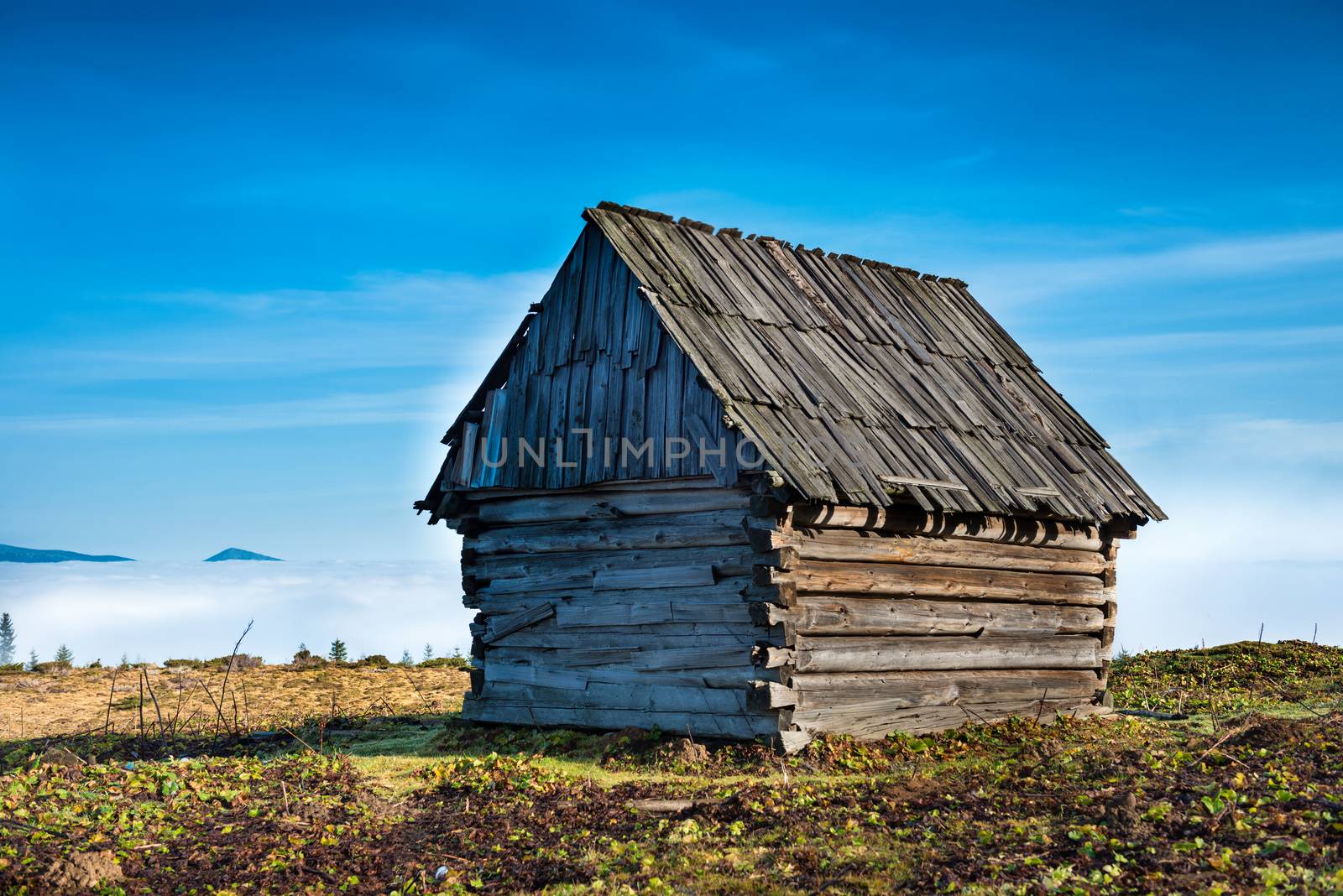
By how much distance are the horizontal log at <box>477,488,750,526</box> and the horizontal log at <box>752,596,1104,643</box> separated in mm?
1350

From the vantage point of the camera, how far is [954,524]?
1499 cm

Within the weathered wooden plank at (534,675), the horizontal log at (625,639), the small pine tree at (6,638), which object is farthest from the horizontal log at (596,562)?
the small pine tree at (6,638)

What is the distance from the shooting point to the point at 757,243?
18.7 meters

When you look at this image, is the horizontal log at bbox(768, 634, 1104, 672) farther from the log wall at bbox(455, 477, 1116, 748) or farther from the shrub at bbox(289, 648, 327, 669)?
the shrub at bbox(289, 648, 327, 669)

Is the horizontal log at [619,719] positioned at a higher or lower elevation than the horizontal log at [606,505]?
lower

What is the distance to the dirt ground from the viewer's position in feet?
63.4

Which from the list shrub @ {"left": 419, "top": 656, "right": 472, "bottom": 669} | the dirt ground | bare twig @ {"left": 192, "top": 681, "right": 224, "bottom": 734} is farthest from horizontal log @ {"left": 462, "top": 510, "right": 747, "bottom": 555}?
shrub @ {"left": 419, "top": 656, "right": 472, "bottom": 669}

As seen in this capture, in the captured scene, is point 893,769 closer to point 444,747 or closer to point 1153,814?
point 1153,814

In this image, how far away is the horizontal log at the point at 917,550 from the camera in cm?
1330

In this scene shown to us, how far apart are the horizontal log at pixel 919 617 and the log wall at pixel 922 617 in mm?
18

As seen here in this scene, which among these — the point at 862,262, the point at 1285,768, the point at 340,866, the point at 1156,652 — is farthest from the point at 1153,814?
the point at 1156,652

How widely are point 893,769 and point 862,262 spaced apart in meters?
10.1

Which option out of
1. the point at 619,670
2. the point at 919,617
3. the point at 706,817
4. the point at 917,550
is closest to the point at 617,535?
the point at 619,670

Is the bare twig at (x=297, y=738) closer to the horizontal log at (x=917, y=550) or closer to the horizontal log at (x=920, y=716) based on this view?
the horizontal log at (x=920, y=716)
